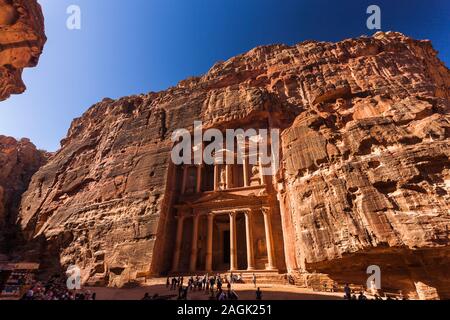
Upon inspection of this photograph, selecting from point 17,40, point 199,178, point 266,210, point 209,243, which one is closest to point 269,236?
point 266,210

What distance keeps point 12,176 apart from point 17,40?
40753 millimetres

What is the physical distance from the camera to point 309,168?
756 inches

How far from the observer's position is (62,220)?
27516mm

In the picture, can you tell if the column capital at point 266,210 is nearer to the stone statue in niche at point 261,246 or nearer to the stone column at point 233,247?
the stone statue in niche at point 261,246

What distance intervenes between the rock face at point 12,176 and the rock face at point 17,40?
26.7m

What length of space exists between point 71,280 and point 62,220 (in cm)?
785

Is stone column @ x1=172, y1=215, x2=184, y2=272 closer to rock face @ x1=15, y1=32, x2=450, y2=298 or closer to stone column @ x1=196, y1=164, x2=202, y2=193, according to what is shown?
rock face @ x1=15, y1=32, x2=450, y2=298

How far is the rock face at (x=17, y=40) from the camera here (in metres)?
9.70

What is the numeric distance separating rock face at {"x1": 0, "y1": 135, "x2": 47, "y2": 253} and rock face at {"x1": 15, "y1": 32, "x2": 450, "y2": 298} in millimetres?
2735

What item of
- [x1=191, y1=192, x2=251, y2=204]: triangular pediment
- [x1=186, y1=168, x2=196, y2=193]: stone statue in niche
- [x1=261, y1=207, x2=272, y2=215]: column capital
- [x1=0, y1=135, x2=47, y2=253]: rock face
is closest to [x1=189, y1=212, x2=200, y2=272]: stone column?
[x1=191, y1=192, x2=251, y2=204]: triangular pediment

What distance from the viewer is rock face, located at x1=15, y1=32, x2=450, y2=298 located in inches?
562

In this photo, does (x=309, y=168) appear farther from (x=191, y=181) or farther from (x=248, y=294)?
(x=191, y=181)
